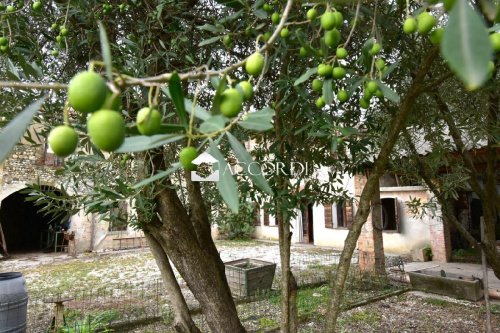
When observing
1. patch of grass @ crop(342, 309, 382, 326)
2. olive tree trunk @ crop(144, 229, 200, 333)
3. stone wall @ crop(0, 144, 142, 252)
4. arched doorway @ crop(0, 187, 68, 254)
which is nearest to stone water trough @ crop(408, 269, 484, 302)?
patch of grass @ crop(342, 309, 382, 326)

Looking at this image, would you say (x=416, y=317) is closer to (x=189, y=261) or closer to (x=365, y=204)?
(x=189, y=261)

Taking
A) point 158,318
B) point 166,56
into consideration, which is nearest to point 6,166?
point 158,318

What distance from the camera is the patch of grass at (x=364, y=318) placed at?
5.23 metres

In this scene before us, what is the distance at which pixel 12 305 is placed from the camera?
3922 millimetres

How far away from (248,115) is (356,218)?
1.21m

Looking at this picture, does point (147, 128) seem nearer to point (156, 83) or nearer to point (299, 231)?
point (156, 83)

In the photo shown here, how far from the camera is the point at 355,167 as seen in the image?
280 cm

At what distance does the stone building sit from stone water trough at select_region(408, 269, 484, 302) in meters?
8.93

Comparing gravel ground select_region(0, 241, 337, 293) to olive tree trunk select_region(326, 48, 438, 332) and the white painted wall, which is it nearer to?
the white painted wall

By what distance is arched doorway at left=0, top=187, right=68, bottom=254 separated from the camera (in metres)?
15.0

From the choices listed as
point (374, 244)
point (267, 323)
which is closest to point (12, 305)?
point (267, 323)

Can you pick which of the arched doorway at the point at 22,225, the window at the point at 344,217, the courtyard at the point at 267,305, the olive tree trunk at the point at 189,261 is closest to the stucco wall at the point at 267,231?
the window at the point at 344,217

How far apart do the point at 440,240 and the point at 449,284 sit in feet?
11.7

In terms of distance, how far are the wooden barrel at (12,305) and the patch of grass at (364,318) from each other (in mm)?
4053
